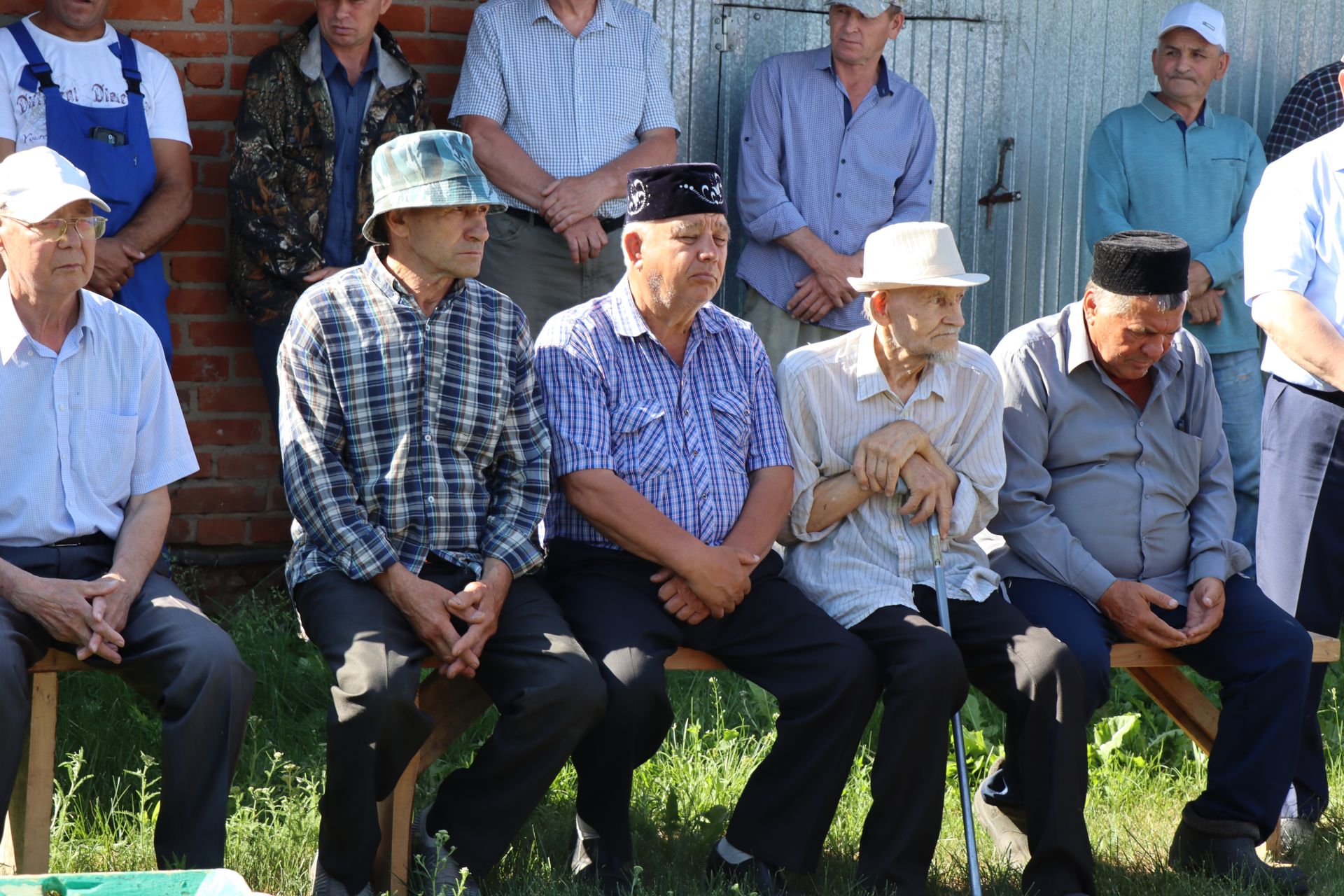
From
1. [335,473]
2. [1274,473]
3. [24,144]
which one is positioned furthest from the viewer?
[24,144]

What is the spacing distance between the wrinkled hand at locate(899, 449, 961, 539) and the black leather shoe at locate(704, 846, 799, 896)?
987 millimetres

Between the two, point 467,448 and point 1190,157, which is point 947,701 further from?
point 1190,157

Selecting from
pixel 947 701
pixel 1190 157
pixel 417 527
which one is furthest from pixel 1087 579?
pixel 1190 157

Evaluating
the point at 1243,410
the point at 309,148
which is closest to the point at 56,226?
the point at 309,148

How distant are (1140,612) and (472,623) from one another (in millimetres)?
1757

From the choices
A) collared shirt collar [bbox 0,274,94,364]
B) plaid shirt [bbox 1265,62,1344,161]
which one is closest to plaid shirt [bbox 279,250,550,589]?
collared shirt collar [bbox 0,274,94,364]

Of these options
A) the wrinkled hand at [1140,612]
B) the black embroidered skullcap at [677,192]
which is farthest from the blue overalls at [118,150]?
the wrinkled hand at [1140,612]

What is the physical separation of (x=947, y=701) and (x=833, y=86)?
110 inches

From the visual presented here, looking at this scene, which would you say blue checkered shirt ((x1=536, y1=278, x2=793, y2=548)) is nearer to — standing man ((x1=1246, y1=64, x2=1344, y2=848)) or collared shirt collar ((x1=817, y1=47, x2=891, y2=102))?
standing man ((x1=1246, y1=64, x2=1344, y2=848))

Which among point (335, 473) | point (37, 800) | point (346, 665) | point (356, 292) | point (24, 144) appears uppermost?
point (24, 144)

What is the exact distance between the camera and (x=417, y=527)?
3.67 meters

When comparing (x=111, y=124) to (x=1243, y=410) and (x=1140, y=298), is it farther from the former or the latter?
(x=1243, y=410)

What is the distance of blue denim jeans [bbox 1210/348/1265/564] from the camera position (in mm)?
6270

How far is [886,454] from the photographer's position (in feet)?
12.8
